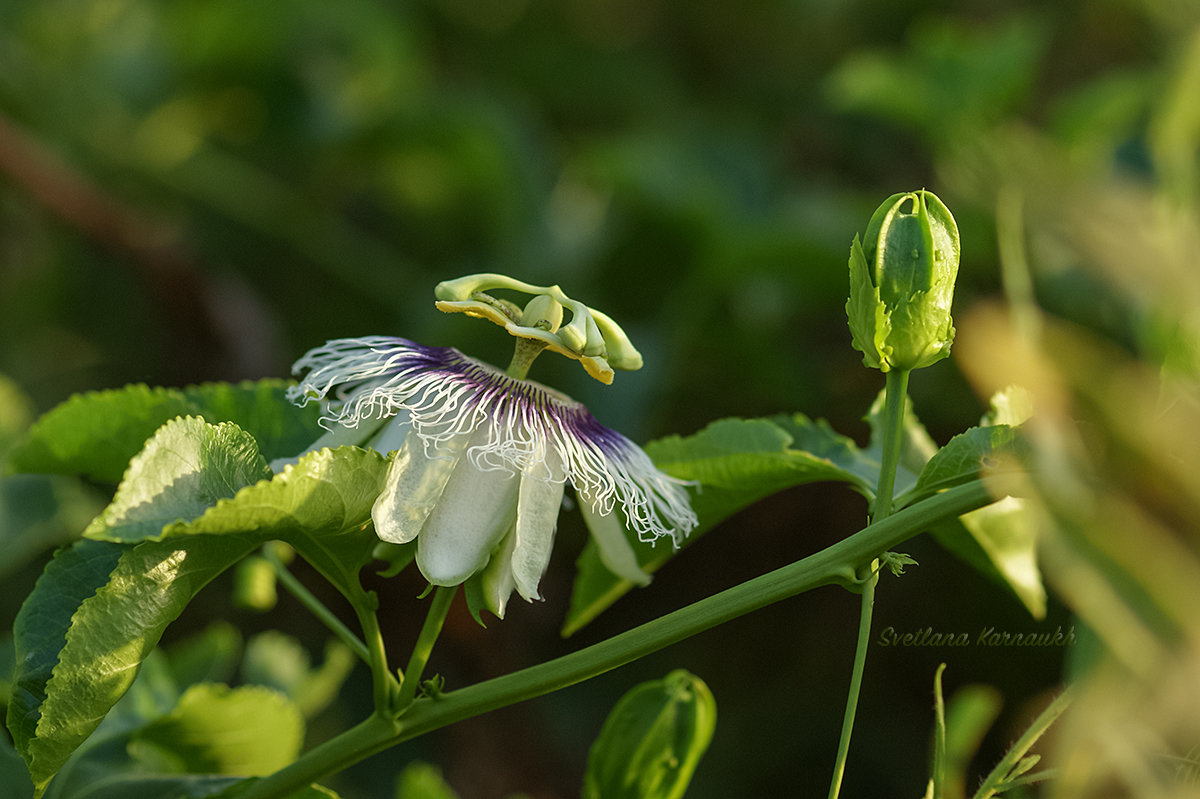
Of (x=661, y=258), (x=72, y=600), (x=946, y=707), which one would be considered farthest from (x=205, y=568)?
(x=661, y=258)

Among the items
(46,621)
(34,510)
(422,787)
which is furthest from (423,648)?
(34,510)

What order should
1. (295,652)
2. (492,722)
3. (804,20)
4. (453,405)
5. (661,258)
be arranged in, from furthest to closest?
(804,20) → (661,258) → (492,722) → (295,652) → (453,405)

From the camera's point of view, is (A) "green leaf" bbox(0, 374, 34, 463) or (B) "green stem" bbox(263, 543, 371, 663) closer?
(B) "green stem" bbox(263, 543, 371, 663)

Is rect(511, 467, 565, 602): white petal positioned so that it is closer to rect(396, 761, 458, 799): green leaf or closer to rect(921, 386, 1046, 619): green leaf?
rect(921, 386, 1046, 619): green leaf

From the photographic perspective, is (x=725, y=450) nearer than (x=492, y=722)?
Yes

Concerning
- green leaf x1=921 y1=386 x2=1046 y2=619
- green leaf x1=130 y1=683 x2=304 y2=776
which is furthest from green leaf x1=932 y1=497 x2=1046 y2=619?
green leaf x1=130 y1=683 x2=304 y2=776

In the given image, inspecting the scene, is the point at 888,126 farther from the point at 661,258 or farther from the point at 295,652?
the point at 295,652
